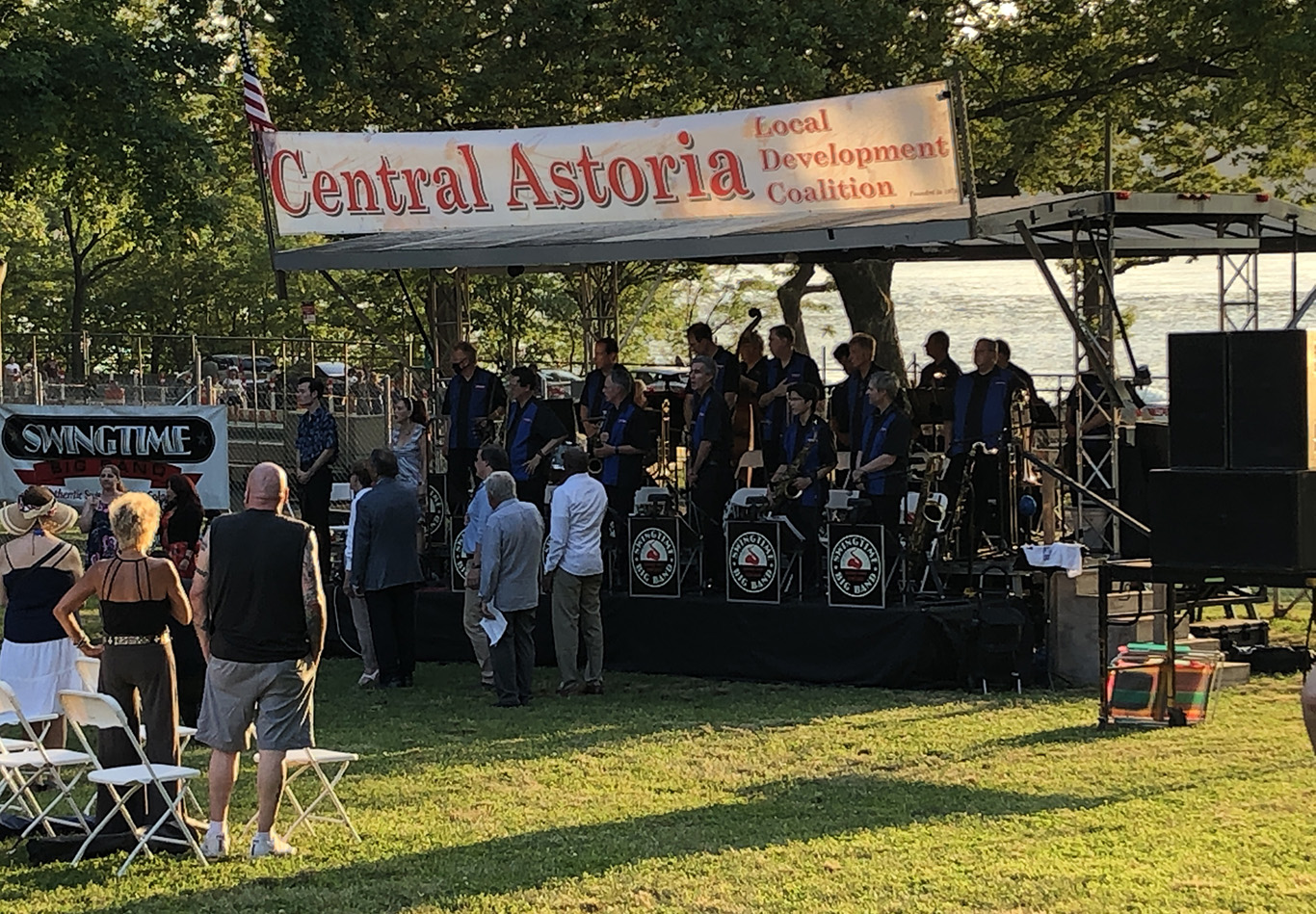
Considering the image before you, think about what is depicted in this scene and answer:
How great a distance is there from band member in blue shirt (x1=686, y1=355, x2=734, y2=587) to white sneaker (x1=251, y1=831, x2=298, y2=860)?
5887 mm

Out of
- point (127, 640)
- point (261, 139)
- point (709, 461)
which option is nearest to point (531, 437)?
point (709, 461)

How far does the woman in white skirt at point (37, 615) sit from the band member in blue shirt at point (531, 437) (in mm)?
4825

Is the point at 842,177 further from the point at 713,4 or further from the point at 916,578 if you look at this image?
the point at 713,4

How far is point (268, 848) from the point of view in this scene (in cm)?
731

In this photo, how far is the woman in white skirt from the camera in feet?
29.0

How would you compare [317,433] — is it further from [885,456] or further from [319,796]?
[319,796]

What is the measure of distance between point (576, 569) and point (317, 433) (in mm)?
3634

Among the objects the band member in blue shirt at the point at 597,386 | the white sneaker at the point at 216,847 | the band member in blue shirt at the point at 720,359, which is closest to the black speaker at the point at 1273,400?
the white sneaker at the point at 216,847

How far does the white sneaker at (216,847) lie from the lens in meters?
7.33

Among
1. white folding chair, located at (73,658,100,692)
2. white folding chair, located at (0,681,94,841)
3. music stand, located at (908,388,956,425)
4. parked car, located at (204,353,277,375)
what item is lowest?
white folding chair, located at (0,681,94,841)

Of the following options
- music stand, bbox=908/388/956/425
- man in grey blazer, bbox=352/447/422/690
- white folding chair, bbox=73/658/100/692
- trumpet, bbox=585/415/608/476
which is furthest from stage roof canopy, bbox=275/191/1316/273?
white folding chair, bbox=73/658/100/692

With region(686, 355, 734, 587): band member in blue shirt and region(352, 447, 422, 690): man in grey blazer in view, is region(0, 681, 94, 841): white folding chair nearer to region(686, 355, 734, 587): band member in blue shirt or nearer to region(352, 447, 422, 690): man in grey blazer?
region(352, 447, 422, 690): man in grey blazer

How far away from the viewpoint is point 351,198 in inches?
530

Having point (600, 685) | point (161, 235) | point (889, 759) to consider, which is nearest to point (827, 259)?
point (600, 685)
